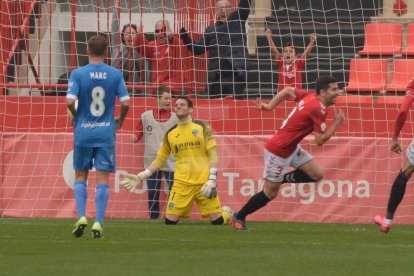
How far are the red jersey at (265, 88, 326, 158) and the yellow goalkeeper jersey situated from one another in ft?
4.60

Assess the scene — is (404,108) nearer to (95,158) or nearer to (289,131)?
(289,131)

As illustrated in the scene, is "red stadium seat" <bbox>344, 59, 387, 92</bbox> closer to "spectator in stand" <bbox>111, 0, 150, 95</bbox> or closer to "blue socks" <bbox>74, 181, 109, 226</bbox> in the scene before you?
"spectator in stand" <bbox>111, 0, 150, 95</bbox>

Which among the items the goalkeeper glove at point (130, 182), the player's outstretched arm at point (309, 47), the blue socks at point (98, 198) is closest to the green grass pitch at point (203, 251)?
the blue socks at point (98, 198)

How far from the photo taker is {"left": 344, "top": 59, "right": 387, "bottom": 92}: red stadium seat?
20172mm

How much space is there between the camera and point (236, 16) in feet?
62.7

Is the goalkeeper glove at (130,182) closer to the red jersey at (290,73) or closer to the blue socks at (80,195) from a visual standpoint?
the blue socks at (80,195)

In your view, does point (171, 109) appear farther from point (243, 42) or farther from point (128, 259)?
point (128, 259)

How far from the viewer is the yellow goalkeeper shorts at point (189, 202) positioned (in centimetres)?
1584

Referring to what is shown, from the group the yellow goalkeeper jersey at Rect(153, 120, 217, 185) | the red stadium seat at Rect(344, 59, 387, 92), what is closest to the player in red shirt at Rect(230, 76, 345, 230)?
the yellow goalkeeper jersey at Rect(153, 120, 217, 185)

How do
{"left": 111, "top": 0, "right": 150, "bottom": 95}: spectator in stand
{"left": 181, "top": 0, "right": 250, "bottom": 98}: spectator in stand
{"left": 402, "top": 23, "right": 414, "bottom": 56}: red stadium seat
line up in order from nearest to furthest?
{"left": 181, "top": 0, "right": 250, "bottom": 98}: spectator in stand, {"left": 111, "top": 0, "right": 150, "bottom": 95}: spectator in stand, {"left": 402, "top": 23, "right": 414, "bottom": 56}: red stadium seat

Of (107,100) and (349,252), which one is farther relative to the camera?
(107,100)

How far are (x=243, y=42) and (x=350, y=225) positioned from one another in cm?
420

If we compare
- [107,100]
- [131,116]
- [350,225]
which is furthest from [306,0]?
[107,100]

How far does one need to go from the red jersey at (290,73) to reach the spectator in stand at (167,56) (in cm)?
134
